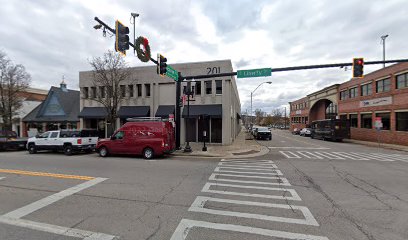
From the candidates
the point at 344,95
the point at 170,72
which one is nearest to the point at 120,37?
the point at 170,72

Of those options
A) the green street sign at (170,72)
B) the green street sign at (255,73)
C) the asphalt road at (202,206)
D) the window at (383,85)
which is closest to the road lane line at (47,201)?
the asphalt road at (202,206)

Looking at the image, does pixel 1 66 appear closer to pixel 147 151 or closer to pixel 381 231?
pixel 147 151

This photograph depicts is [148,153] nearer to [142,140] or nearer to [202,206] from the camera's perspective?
[142,140]

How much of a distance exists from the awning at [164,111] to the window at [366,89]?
25329mm

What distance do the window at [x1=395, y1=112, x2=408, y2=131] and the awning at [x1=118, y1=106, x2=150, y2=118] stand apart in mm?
26337

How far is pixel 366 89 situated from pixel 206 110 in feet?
75.3

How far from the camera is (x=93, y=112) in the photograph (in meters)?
22.9

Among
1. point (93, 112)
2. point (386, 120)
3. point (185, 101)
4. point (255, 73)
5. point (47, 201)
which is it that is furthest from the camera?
point (386, 120)

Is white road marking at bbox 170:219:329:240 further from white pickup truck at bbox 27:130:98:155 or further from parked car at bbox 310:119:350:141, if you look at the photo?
parked car at bbox 310:119:350:141

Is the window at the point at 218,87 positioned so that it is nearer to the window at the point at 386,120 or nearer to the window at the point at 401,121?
the window at the point at 401,121

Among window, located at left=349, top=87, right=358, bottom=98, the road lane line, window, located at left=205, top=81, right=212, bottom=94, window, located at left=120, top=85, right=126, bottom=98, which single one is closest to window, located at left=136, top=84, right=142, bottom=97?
window, located at left=120, top=85, right=126, bottom=98

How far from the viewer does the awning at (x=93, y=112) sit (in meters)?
22.2

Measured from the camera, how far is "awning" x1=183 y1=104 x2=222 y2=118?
62.5 feet

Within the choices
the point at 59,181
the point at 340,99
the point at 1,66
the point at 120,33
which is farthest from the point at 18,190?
the point at 340,99
